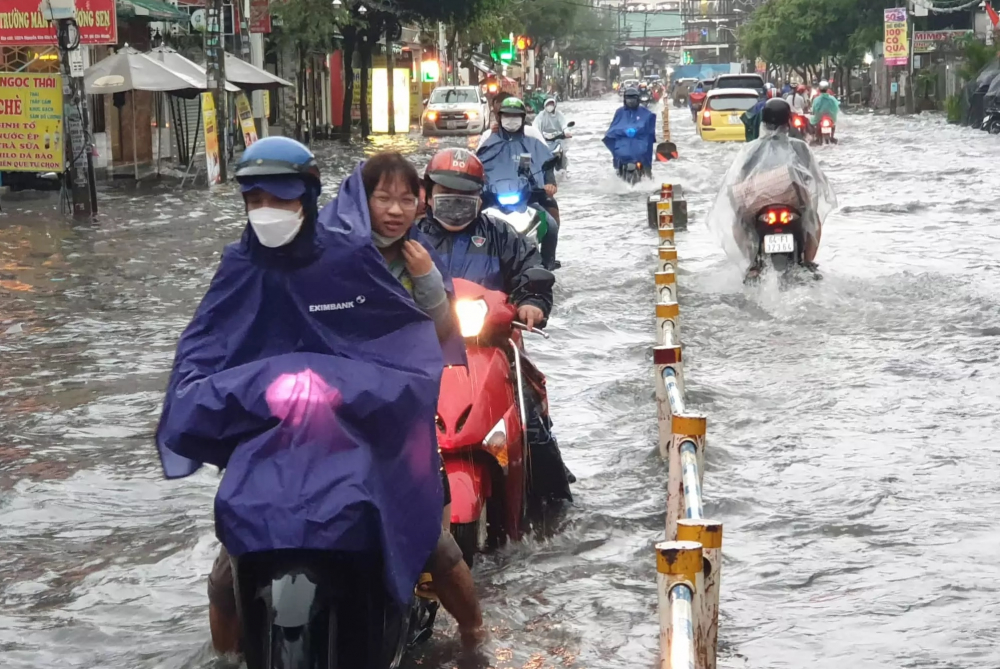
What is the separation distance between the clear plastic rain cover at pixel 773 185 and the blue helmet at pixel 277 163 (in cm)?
898

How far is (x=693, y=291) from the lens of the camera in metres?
13.9

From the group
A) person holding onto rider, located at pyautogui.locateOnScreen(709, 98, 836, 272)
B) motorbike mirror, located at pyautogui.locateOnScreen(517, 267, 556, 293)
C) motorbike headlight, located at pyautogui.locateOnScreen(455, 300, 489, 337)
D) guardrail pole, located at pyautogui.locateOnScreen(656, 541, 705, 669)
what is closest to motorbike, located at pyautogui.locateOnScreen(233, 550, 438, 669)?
guardrail pole, located at pyautogui.locateOnScreen(656, 541, 705, 669)

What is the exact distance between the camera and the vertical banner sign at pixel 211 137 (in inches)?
964

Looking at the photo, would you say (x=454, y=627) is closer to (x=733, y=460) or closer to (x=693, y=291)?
(x=733, y=460)

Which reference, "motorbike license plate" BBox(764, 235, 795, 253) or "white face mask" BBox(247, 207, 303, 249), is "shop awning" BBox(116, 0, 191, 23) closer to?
"motorbike license plate" BBox(764, 235, 795, 253)

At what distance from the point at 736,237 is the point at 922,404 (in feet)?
13.2

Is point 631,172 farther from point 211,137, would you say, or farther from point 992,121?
point 992,121

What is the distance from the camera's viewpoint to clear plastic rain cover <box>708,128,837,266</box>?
41.0 ft

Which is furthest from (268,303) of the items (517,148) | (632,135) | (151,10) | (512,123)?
(151,10)

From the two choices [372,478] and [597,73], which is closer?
[372,478]

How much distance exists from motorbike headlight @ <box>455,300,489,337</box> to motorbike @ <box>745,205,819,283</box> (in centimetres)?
710

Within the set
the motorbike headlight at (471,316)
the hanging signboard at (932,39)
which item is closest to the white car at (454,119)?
the hanging signboard at (932,39)

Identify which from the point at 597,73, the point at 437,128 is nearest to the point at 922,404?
the point at 437,128

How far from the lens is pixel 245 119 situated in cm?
2620
